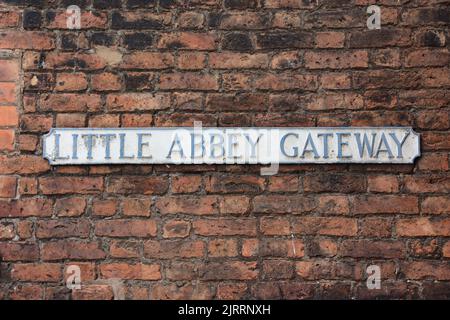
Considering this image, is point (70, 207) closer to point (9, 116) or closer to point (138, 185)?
point (138, 185)

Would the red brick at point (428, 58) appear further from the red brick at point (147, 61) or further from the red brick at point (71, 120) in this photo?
the red brick at point (71, 120)

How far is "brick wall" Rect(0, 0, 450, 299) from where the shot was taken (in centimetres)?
257

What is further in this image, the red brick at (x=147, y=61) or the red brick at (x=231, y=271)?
the red brick at (x=147, y=61)

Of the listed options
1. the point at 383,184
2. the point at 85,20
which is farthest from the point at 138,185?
the point at 383,184

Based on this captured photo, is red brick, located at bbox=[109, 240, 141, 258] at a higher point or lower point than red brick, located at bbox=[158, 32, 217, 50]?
lower

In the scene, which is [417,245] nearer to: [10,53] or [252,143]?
[252,143]

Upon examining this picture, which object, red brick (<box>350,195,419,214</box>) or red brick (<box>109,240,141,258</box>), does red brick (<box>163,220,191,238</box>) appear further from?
red brick (<box>350,195,419,214</box>)

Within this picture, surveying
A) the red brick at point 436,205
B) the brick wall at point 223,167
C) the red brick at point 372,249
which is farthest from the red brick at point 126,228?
the red brick at point 436,205

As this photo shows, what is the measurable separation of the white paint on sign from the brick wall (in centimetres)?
4

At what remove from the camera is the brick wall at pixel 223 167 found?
2.57 m

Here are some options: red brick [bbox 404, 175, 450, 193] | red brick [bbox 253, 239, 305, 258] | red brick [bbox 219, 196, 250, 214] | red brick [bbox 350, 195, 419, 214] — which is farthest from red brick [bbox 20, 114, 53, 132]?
red brick [bbox 404, 175, 450, 193]

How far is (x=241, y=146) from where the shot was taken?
261 centimetres

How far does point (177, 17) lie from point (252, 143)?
0.64m

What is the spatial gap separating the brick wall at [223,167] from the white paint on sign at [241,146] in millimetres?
42
